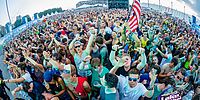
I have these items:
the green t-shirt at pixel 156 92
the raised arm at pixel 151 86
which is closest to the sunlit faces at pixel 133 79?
the raised arm at pixel 151 86

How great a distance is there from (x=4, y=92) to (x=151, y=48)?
93.2 inches

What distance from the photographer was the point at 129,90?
4.21 m

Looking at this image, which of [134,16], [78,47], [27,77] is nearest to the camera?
[27,77]

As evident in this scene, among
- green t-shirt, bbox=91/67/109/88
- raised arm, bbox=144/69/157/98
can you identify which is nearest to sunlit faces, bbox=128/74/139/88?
raised arm, bbox=144/69/157/98

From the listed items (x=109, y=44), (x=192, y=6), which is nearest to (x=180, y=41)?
(x=192, y=6)

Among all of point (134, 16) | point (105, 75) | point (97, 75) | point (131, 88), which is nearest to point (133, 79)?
point (131, 88)

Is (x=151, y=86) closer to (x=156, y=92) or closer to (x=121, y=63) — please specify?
(x=156, y=92)

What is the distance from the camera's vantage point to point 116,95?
4102 millimetres

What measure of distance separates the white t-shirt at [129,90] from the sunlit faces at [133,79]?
3 centimetres

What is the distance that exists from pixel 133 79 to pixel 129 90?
0.38 ft

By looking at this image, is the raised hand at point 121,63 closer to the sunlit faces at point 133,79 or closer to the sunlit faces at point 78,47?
the sunlit faces at point 133,79

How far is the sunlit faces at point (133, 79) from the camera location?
4.23 metres

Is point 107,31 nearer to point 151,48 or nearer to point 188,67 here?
point 151,48

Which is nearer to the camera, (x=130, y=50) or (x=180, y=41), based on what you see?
(x=130, y=50)
